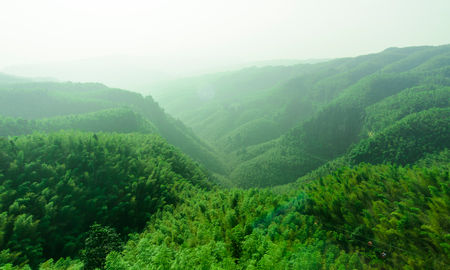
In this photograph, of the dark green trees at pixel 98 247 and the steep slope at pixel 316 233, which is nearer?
the steep slope at pixel 316 233

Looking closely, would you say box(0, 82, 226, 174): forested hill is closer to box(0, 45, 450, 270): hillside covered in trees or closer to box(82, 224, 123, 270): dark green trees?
box(0, 45, 450, 270): hillside covered in trees

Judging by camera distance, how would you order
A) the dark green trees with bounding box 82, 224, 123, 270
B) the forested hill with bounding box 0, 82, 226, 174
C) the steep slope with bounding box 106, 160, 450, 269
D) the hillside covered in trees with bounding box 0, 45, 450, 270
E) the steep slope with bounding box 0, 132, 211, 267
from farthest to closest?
the forested hill with bounding box 0, 82, 226, 174
the steep slope with bounding box 0, 132, 211, 267
the dark green trees with bounding box 82, 224, 123, 270
the hillside covered in trees with bounding box 0, 45, 450, 270
the steep slope with bounding box 106, 160, 450, 269

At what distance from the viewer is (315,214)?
1972 centimetres

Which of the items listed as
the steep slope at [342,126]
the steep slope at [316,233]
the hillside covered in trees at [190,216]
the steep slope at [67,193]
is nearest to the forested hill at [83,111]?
the steep slope at [342,126]

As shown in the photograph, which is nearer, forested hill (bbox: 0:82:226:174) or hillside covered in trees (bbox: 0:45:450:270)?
hillside covered in trees (bbox: 0:45:450:270)

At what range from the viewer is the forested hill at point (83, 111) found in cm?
7650

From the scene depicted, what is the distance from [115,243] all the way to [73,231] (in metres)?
8.14

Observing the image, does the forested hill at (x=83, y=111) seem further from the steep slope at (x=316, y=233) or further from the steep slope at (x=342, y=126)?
the steep slope at (x=316, y=233)

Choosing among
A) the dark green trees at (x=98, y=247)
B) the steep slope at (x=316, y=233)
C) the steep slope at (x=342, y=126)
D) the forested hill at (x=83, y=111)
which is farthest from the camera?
the steep slope at (x=342, y=126)

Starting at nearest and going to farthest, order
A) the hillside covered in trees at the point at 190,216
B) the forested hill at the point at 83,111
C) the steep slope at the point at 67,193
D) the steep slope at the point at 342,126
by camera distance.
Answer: the hillside covered in trees at the point at 190,216
the steep slope at the point at 67,193
the forested hill at the point at 83,111
the steep slope at the point at 342,126

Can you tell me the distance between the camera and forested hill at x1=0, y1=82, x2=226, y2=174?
76500mm

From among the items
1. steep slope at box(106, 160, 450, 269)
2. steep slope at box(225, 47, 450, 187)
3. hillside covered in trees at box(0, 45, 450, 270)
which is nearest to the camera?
steep slope at box(106, 160, 450, 269)

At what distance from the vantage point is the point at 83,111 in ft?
336

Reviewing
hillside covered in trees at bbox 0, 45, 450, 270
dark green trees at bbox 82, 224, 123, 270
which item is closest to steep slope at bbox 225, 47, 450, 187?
hillside covered in trees at bbox 0, 45, 450, 270
